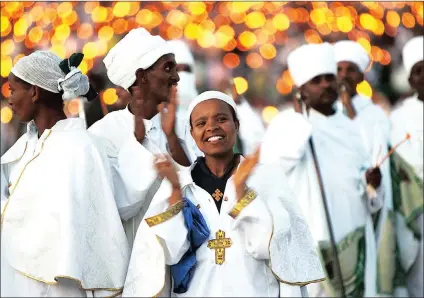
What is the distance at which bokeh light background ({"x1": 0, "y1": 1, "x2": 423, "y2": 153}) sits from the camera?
55.0 feet

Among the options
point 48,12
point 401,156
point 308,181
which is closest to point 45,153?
point 308,181

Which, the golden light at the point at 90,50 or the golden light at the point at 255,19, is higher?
the golden light at the point at 255,19

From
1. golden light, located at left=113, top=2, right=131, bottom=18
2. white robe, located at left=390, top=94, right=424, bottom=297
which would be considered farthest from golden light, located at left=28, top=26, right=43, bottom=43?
white robe, located at left=390, top=94, right=424, bottom=297

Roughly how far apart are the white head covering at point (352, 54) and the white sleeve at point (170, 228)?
614 centimetres

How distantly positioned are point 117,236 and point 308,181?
3.51 m

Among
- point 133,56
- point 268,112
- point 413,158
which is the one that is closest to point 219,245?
point 133,56

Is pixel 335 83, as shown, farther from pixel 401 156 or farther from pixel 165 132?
pixel 165 132

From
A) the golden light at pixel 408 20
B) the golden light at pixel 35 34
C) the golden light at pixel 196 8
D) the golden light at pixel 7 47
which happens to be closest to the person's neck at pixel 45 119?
the golden light at pixel 7 47

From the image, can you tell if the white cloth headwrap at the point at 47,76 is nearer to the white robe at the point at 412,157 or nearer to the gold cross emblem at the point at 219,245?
the gold cross emblem at the point at 219,245

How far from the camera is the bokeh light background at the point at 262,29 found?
1677 cm

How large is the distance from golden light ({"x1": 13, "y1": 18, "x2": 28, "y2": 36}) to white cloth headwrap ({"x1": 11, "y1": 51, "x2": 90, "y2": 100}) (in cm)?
814

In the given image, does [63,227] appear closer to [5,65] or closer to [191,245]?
[191,245]

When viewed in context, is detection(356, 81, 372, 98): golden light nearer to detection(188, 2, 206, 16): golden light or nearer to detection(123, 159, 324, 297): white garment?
detection(188, 2, 206, 16): golden light

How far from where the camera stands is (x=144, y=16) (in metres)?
16.8
